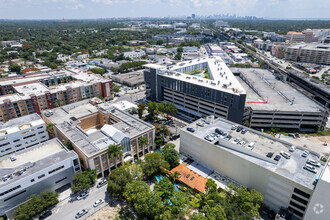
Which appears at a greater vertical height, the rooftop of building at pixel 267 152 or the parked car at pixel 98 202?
the rooftop of building at pixel 267 152

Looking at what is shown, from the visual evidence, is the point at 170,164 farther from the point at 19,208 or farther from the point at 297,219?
the point at 19,208

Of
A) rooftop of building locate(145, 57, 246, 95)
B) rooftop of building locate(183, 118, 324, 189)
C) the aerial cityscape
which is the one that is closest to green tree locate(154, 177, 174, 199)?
the aerial cityscape

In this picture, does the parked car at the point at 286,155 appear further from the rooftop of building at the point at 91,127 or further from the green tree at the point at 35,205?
the green tree at the point at 35,205

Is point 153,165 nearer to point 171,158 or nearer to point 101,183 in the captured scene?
point 171,158

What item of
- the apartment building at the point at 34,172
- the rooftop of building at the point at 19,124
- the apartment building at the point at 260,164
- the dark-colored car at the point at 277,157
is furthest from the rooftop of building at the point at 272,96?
the rooftop of building at the point at 19,124

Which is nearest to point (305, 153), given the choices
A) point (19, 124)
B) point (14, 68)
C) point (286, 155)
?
point (286, 155)

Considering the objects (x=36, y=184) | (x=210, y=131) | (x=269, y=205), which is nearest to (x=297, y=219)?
(x=269, y=205)

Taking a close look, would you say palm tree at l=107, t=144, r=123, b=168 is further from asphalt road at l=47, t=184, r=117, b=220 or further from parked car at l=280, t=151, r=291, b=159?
parked car at l=280, t=151, r=291, b=159
